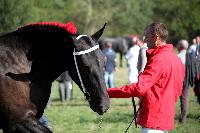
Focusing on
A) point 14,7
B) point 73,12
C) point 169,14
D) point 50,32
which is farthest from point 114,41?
point 50,32

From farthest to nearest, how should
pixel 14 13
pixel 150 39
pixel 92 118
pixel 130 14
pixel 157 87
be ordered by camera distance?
1. pixel 130 14
2. pixel 14 13
3. pixel 92 118
4. pixel 150 39
5. pixel 157 87

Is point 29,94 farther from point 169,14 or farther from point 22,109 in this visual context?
point 169,14

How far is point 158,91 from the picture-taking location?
5402 mm

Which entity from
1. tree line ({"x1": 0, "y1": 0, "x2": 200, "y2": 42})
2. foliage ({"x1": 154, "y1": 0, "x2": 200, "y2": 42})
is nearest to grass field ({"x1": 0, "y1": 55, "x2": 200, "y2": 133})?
tree line ({"x1": 0, "y1": 0, "x2": 200, "y2": 42})

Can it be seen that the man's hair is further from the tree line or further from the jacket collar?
the tree line

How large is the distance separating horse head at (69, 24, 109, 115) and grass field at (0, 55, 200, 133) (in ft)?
16.6

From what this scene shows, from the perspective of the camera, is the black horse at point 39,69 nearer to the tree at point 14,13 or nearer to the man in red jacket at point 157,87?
the man in red jacket at point 157,87

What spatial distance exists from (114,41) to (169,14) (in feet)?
53.7

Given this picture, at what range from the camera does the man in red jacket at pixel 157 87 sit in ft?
17.3

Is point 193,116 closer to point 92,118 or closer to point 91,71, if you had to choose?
point 92,118

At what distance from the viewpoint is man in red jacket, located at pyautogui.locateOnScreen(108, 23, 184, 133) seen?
528 cm

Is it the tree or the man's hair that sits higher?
the tree

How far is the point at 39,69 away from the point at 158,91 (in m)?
1.43

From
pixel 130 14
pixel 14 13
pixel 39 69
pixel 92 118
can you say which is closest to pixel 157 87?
pixel 39 69
